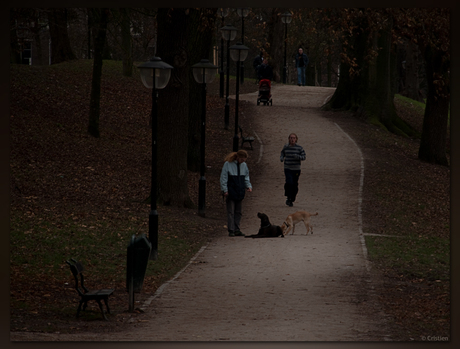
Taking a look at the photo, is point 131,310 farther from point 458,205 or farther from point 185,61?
point 185,61

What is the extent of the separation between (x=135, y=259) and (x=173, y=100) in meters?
7.09

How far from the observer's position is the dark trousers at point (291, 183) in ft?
57.2

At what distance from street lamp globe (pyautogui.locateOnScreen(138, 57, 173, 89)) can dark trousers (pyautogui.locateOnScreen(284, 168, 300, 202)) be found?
229 inches

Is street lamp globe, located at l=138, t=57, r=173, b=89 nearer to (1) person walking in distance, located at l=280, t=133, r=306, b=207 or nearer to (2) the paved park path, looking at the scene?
(2) the paved park path

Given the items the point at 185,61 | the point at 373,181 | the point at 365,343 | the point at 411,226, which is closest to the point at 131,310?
the point at 365,343

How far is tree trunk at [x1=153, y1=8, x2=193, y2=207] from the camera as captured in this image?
1641 centimetres

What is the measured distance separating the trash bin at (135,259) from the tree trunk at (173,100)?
6.53 metres

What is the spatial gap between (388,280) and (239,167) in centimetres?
370

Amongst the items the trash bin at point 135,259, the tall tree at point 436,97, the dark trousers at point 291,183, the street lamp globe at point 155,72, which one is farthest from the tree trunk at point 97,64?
the trash bin at point 135,259

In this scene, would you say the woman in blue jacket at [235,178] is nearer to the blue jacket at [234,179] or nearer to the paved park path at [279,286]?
the blue jacket at [234,179]

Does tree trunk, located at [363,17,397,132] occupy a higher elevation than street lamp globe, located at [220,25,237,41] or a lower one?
lower

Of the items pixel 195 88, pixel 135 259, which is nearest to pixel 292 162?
pixel 195 88

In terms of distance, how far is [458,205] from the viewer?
29.7 ft

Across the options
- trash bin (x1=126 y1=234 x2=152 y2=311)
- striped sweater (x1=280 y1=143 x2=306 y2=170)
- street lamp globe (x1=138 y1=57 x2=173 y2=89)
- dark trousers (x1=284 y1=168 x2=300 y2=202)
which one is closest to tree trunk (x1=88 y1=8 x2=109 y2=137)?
striped sweater (x1=280 y1=143 x2=306 y2=170)
